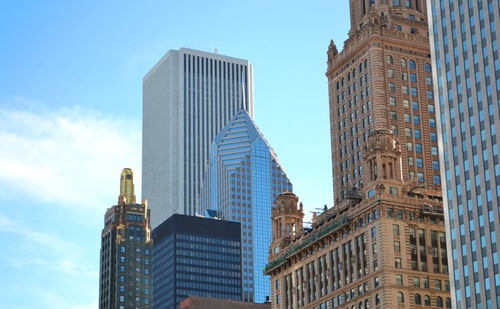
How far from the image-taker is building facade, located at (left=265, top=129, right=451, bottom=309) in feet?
568

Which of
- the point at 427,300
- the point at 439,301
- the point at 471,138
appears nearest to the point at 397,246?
the point at 427,300

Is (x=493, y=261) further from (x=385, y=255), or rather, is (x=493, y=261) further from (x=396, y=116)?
(x=396, y=116)

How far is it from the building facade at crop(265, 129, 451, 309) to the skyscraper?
15.2 meters

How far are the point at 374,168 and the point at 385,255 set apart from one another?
16.5 meters

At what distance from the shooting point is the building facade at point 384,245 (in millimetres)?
173250

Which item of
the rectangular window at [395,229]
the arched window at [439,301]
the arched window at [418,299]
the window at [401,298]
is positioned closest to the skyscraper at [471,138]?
the rectangular window at [395,229]

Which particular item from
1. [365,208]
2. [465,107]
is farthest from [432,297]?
[465,107]

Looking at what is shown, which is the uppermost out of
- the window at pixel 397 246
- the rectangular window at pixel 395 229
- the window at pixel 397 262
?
the rectangular window at pixel 395 229

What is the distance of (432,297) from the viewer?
174375 mm

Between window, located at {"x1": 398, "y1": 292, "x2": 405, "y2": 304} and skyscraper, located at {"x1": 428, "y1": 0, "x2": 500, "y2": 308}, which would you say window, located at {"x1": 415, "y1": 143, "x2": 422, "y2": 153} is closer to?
skyscraper, located at {"x1": 428, "y1": 0, "x2": 500, "y2": 308}

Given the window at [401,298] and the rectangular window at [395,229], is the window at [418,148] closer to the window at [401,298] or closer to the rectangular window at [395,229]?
the rectangular window at [395,229]

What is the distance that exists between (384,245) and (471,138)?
76.7ft

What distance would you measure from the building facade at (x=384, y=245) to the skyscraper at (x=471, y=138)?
15186 mm

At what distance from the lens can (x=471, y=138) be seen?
159375mm
